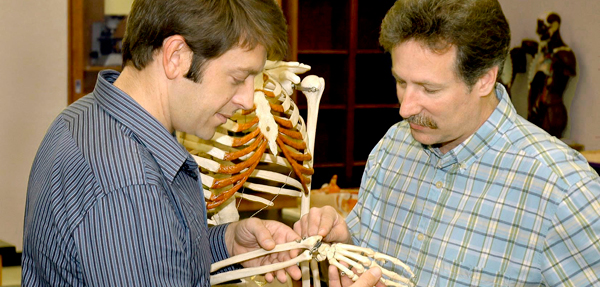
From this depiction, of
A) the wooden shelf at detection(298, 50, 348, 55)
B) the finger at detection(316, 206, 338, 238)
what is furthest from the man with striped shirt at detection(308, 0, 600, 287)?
the wooden shelf at detection(298, 50, 348, 55)

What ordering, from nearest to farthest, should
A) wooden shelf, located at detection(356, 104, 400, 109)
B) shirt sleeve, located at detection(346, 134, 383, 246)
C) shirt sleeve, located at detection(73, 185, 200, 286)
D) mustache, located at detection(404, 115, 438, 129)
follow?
shirt sleeve, located at detection(73, 185, 200, 286)
mustache, located at detection(404, 115, 438, 129)
shirt sleeve, located at detection(346, 134, 383, 246)
wooden shelf, located at detection(356, 104, 400, 109)

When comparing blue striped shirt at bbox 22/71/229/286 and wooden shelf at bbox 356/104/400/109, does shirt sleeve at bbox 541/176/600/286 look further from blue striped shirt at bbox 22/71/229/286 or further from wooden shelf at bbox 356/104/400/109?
wooden shelf at bbox 356/104/400/109

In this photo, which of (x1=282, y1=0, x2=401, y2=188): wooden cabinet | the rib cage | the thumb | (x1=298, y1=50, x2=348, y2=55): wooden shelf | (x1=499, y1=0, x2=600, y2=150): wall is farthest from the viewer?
(x1=282, y1=0, x2=401, y2=188): wooden cabinet

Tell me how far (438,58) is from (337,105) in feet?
13.4

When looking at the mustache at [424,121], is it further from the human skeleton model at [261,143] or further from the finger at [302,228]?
the human skeleton model at [261,143]

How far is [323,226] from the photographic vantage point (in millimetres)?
1474

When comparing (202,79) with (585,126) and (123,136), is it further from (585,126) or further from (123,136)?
(585,126)

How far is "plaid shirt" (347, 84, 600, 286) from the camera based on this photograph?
59.6 inches

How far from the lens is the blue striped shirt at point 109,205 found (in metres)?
1.06

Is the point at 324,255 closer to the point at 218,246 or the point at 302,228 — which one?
the point at 302,228

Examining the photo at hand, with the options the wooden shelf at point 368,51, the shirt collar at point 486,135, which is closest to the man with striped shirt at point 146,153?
the shirt collar at point 486,135

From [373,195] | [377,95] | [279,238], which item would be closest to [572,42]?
[377,95]

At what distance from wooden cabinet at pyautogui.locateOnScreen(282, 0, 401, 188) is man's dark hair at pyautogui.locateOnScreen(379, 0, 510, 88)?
3797 mm

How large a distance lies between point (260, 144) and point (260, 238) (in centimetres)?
76
